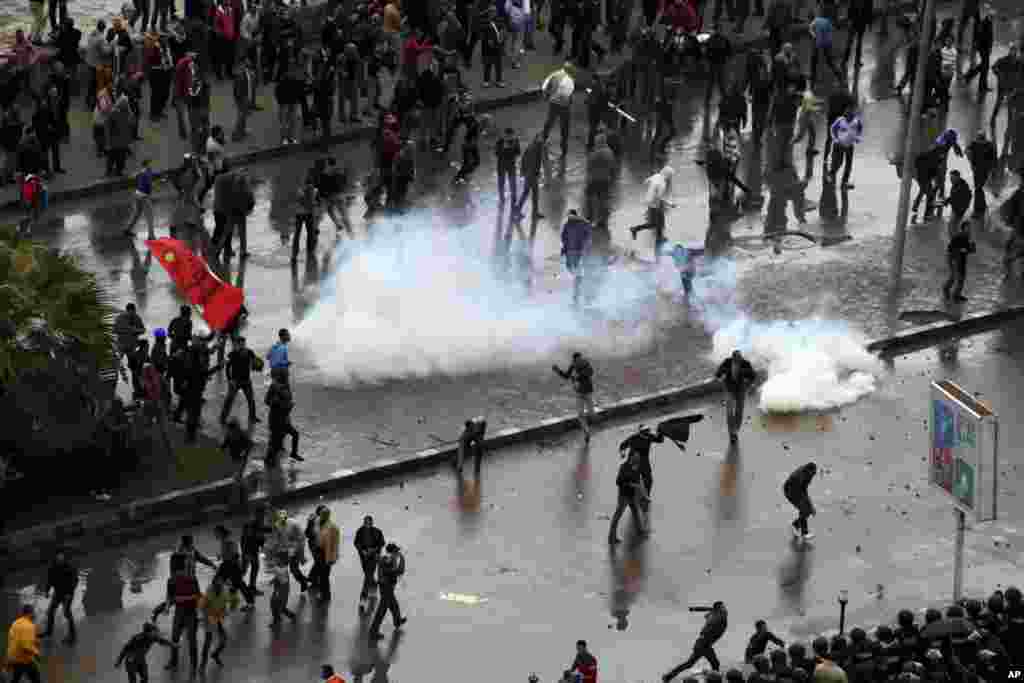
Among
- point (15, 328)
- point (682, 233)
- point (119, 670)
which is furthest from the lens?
point (682, 233)

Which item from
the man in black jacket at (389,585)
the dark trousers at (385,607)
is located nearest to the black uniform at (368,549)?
the man in black jacket at (389,585)

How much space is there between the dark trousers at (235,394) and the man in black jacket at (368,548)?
415 centimetres

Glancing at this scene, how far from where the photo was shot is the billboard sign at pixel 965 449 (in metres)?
30.7

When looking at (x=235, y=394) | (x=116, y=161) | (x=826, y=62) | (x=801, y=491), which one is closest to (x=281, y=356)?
(x=235, y=394)

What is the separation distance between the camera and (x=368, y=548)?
32250 millimetres

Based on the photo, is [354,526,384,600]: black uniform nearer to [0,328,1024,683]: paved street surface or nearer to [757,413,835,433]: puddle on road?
[0,328,1024,683]: paved street surface

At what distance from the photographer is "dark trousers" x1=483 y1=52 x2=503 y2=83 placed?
46.9 m

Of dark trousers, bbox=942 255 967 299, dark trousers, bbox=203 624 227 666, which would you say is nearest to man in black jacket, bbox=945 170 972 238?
dark trousers, bbox=942 255 967 299

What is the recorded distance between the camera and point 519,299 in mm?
39781

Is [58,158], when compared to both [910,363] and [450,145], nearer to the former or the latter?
[450,145]

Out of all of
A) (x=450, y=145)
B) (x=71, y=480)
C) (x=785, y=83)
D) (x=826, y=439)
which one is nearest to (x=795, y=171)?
(x=785, y=83)

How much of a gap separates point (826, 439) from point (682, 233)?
6.66 meters

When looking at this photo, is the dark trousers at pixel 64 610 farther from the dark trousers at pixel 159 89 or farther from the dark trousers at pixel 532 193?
the dark trousers at pixel 159 89

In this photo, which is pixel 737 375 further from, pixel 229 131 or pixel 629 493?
pixel 229 131
